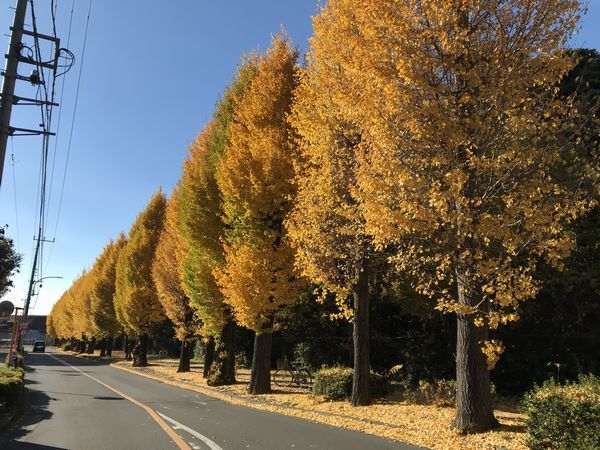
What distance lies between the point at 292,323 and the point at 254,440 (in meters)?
12.2

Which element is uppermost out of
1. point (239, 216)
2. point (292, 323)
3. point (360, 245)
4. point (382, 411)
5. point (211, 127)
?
point (211, 127)

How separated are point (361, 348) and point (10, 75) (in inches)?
368

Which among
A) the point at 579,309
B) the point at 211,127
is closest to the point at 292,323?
the point at 211,127

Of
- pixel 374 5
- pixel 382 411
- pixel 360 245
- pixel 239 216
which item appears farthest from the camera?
pixel 239 216

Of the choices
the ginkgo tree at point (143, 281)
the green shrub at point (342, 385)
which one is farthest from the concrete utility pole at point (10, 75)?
the ginkgo tree at point (143, 281)

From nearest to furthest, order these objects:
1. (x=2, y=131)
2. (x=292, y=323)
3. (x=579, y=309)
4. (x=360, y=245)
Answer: (x=2, y=131) → (x=360, y=245) → (x=579, y=309) → (x=292, y=323)

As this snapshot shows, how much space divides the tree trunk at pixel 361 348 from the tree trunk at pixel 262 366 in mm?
4629

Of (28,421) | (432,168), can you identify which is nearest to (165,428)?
(28,421)

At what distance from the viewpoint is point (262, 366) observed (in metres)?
15.9

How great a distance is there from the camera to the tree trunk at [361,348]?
11789mm

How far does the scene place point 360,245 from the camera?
11.7 meters

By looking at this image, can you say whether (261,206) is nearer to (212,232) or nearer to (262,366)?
(212,232)

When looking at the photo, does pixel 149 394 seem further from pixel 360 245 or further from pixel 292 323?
pixel 360 245

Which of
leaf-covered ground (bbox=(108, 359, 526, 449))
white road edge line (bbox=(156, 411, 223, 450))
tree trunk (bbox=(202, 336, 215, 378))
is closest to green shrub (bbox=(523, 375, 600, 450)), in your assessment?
leaf-covered ground (bbox=(108, 359, 526, 449))
